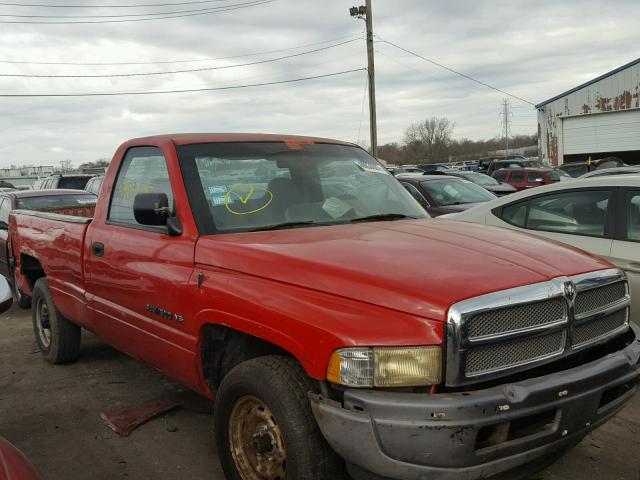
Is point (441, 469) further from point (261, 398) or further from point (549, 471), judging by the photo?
point (549, 471)

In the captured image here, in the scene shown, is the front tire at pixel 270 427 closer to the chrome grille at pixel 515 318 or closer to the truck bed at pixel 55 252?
the chrome grille at pixel 515 318

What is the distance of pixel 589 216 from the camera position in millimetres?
4973

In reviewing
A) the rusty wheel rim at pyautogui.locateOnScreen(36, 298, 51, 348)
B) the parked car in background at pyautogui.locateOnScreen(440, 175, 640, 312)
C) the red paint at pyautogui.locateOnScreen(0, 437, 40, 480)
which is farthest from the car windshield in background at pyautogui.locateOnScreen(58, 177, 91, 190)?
the red paint at pyautogui.locateOnScreen(0, 437, 40, 480)

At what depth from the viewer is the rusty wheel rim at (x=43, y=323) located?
A: 5516 mm

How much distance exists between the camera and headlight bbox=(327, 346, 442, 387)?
2.21 meters

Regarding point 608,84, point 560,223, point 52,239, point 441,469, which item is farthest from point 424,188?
point 608,84

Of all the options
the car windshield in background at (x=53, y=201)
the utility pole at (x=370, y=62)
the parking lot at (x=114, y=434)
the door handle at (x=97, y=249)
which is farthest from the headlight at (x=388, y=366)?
the utility pole at (x=370, y=62)

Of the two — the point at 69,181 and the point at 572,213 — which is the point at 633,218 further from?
the point at 69,181

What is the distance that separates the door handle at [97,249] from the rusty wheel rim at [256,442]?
1.81 meters

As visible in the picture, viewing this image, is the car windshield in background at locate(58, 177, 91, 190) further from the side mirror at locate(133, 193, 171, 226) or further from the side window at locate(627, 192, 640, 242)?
the side window at locate(627, 192, 640, 242)

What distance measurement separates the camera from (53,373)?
17.1 feet

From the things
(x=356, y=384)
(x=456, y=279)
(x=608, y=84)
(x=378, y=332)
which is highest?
(x=608, y=84)

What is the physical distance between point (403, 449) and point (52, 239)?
12.9 ft

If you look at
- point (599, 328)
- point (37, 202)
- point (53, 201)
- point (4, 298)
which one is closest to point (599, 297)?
point (599, 328)
